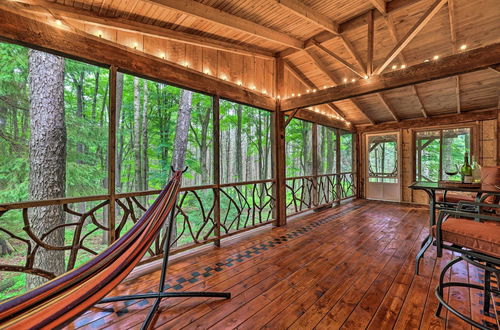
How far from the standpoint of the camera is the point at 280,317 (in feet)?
5.73

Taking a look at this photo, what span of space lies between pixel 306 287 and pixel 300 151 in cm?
739

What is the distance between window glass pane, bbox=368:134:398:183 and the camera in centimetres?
695

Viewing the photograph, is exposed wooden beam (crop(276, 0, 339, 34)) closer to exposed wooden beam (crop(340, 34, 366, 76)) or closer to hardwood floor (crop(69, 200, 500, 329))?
exposed wooden beam (crop(340, 34, 366, 76))

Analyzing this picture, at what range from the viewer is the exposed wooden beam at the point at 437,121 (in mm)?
5293

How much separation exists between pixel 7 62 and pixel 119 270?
5.39m

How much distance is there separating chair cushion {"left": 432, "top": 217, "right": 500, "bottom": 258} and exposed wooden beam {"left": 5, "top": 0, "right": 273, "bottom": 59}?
3.54 metres

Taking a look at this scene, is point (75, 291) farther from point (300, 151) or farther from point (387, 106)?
point (300, 151)

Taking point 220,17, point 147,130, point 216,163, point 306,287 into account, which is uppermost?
point 220,17

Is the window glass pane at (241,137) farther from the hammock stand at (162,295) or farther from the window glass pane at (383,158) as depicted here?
the hammock stand at (162,295)

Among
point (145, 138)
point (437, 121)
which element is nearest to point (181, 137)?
point (145, 138)

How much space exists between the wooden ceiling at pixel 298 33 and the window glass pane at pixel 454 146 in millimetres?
762

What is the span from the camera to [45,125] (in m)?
3.14

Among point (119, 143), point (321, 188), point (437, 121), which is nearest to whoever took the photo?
point (437, 121)

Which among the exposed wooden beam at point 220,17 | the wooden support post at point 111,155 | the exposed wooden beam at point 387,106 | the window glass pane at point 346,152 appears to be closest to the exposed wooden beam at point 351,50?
the exposed wooden beam at point 220,17
